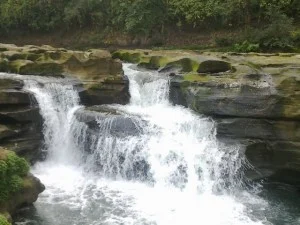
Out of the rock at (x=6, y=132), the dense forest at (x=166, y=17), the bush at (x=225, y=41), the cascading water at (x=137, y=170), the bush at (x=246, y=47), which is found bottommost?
the cascading water at (x=137, y=170)

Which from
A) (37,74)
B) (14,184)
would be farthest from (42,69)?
(14,184)

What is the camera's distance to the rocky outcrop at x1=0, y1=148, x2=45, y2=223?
1210cm

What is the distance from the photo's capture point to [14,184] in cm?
1228

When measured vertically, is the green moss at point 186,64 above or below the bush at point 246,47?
below

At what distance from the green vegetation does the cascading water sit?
144 cm

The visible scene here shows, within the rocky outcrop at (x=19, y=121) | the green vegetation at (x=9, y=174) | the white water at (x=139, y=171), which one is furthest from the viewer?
the rocky outcrop at (x=19, y=121)

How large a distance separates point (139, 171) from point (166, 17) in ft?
84.2

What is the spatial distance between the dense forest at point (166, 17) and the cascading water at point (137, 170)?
16009mm

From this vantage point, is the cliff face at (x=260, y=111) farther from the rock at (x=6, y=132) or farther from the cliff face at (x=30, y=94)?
the rock at (x=6, y=132)

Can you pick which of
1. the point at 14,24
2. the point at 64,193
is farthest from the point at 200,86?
the point at 14,24

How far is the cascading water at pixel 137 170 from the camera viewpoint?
13.6 meters

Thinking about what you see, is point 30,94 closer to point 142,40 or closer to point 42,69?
point 42,69

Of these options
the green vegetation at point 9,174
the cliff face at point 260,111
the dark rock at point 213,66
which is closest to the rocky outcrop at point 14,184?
the green vegetation at point 9,174

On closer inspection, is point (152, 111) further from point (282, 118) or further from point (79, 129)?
point (282, 118)
